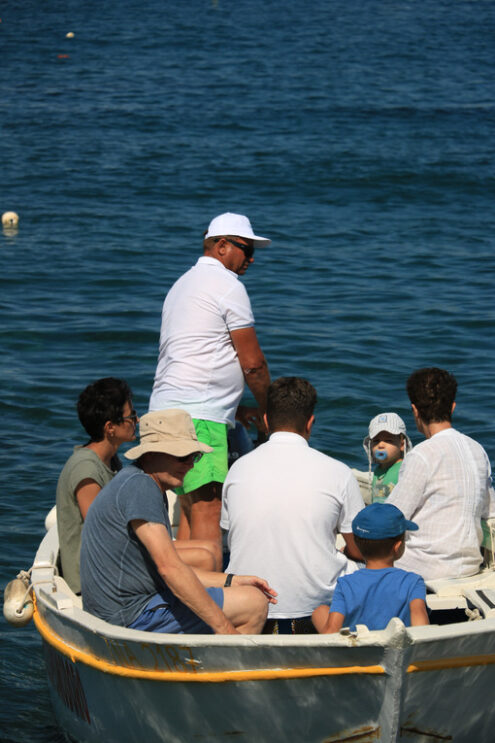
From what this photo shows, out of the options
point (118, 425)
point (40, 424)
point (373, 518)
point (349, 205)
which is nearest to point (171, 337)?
point (118, 425)

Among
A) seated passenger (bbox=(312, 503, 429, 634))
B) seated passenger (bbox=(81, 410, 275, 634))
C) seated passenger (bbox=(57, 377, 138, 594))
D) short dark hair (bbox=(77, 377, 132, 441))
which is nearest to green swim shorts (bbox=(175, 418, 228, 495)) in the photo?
seated passenger (bbox=(57, 377, 138, 594))

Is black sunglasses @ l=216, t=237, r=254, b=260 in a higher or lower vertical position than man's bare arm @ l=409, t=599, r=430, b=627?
higher

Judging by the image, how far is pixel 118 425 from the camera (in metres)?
5.46

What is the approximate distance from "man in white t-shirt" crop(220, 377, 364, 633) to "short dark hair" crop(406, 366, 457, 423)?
572 millimetres

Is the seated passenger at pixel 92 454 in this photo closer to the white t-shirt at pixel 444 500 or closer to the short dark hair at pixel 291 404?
the short dark hair at pixel 291 404

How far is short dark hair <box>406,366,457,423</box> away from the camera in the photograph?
528 cm

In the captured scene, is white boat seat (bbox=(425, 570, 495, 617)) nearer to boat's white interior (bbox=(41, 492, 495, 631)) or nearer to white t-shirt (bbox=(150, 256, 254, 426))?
boat's white interior (bbox=(41, 492, 495, 631))

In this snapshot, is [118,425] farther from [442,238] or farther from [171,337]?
[442,238]

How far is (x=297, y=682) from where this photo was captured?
4.52 metres

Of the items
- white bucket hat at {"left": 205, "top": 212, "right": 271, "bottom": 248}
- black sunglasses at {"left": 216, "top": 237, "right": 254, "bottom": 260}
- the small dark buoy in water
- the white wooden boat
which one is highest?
white bucket hat at {"left": 205, "top": 212, "right": 271, "bottom": 248}

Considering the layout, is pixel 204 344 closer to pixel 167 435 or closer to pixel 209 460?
pixel 209 460

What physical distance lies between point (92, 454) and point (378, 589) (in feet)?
5.25

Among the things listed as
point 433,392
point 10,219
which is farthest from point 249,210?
point 433,392

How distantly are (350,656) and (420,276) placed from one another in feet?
39.1
